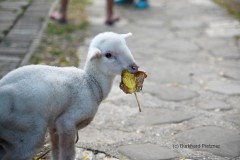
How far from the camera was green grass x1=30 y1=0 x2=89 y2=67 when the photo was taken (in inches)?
183

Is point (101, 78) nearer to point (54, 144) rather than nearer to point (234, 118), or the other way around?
point (54, 144)

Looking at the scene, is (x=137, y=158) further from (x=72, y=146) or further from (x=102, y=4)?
(x=102, y=4)

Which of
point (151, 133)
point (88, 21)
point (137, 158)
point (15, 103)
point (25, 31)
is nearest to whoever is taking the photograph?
point (15, 103)

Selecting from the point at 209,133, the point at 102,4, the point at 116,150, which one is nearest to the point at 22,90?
the point at 116,150

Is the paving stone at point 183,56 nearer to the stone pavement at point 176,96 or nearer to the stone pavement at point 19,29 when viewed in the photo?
the stone pavement at point 176,96

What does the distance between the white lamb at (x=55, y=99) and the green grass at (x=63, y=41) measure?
6.68 ft

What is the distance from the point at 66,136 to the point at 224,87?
2417 millimetres

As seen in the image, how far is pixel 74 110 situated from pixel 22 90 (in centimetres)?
33

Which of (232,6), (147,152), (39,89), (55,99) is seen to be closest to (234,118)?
(147,152)

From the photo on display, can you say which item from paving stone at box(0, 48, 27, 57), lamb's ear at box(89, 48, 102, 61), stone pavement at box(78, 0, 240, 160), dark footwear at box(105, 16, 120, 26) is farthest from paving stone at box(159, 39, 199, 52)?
lamb's ear at box(89, 48, 102, 61)

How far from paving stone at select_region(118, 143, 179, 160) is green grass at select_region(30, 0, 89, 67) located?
63.0 inches

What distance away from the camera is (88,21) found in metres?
6.31

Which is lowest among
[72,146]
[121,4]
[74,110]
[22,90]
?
[121,4]

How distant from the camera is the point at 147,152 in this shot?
10.2 ft
